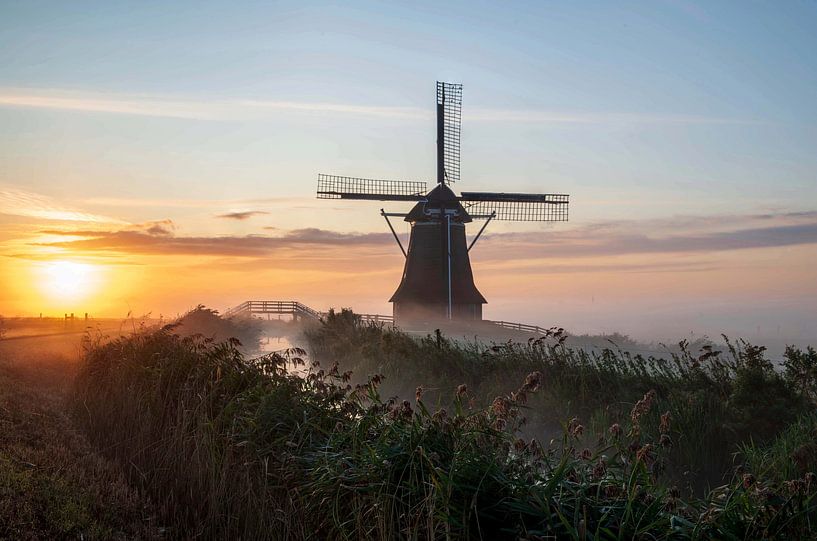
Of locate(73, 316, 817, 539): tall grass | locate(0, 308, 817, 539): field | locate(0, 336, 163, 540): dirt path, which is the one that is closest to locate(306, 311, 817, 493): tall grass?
locate(0, 308, 817, 539): field

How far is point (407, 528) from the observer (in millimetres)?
6562

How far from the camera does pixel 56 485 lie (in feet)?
27.5

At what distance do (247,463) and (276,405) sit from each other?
1.22 m

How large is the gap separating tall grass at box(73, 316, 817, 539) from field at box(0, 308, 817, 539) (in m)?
0.03

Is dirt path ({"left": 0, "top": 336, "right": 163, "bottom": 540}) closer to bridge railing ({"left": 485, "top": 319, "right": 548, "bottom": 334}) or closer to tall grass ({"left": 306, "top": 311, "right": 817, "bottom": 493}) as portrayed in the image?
tall grass ({"left": 306, "top": 311, "right": 817, "bottom": 493})

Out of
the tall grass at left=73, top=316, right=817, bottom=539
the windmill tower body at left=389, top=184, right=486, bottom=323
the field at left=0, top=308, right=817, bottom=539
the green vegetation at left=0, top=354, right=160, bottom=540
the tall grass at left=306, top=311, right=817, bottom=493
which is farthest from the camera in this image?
the windmill tower body at left=389, top=184, right=486, bottom=323

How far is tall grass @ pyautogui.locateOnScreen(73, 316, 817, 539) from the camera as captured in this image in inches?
243

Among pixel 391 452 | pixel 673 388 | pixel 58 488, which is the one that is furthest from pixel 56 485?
pixel 673 388

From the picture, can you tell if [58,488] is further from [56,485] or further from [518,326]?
[518,326]

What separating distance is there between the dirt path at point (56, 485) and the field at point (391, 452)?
0.03 m

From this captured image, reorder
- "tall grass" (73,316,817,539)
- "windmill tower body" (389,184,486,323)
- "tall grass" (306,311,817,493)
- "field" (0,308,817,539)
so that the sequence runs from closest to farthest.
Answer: "tall grass" (73,316,817,539), "field" (0,308,817,539), "tall grass" (306,311,817,493), "windmill tower body" (389,184,486,323)

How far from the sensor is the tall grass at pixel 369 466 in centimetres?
616

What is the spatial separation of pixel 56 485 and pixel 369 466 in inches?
149

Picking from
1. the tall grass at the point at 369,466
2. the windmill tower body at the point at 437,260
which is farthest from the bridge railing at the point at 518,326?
the tall grass at the point at 369,466
